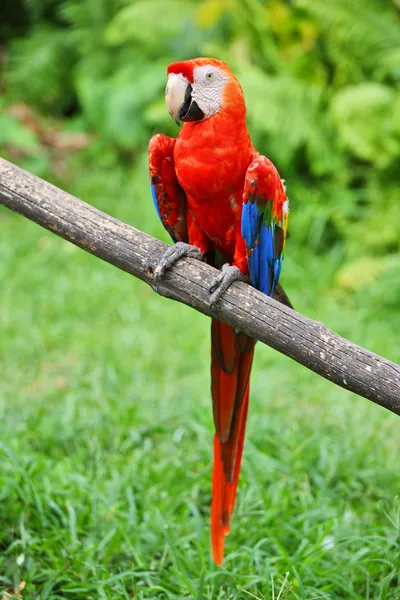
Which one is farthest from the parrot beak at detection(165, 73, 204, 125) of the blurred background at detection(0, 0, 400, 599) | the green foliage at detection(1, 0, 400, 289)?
the green foliage at detection(1, 0, 400, 289)

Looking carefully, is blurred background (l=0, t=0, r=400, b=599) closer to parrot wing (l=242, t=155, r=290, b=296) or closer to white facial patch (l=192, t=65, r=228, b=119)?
parrot wing (l=242, t=155, r=290, b=296)

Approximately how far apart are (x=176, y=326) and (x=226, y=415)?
1.72m

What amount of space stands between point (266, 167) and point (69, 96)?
4.62 meters

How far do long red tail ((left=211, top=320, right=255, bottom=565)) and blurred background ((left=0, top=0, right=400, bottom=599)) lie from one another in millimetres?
137

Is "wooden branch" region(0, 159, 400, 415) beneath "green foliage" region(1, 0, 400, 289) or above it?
beneath

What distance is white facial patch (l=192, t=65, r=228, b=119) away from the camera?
Answer: 1.45 metres

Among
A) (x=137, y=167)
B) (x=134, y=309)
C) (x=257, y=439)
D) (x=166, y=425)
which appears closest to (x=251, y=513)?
(x=257, y=439)

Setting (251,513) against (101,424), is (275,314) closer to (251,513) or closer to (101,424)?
(251,513)

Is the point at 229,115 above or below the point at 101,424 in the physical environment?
above

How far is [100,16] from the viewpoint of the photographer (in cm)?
531

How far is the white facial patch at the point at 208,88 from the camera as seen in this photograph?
1.45 metres

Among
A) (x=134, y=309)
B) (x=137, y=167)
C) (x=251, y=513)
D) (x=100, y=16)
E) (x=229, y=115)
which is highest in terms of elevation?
(x=100, y=16)

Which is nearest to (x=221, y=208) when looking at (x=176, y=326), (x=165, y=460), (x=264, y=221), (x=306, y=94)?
(x=264, y=221)

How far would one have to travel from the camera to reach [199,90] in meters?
1.47
